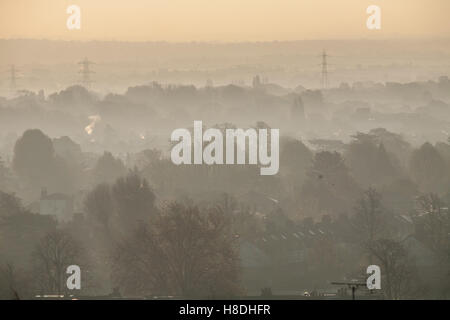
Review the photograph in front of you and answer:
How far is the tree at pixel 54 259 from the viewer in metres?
50.0

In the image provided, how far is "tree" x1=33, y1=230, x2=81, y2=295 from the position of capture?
5003cm

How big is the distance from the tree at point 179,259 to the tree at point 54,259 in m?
2.06

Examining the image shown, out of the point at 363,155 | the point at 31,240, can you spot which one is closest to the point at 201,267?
the point at 31,240

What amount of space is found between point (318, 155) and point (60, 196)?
887 inches

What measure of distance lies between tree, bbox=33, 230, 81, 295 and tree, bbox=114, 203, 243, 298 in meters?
2.06

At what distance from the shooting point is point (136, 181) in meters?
75.3

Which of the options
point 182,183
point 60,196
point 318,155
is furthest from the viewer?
point 318,155

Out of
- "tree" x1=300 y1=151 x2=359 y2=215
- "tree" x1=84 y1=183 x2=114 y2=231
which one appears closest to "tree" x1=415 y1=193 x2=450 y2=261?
"tree" x1=300 y1=151 x2=359 y2=215

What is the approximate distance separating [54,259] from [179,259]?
568cm

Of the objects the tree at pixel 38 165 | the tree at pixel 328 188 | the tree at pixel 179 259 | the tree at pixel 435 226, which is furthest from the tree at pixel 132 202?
the tree at pixel 38 165

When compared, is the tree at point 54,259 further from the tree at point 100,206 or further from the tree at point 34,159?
the tree at point 34,159

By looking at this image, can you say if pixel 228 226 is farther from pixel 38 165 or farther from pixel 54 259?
pixel 38 165

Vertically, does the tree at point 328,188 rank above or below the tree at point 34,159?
below
